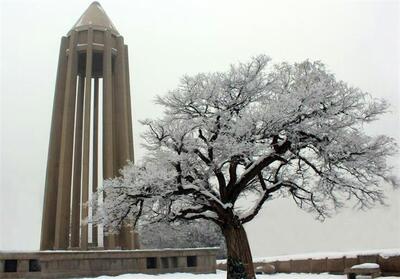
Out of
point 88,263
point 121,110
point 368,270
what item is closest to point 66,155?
point 121,110

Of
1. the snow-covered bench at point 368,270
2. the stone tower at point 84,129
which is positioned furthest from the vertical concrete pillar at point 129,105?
the snow-covered bench at point 368,270

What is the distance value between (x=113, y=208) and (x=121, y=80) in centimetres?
1960

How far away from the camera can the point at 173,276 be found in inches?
869

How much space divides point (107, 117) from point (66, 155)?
3.84 m

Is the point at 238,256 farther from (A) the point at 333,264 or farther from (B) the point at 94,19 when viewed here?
(B) the point at 94,19

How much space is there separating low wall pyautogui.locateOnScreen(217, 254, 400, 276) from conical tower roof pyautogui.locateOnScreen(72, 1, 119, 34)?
21261mm

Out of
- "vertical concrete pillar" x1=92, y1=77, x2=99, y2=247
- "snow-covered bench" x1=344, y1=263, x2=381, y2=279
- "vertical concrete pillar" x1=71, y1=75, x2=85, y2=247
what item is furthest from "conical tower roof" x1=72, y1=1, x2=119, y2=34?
"snow-covered bench" x1=344, y1=263, x2=381, y2=279

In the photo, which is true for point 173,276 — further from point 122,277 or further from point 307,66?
point 307,66

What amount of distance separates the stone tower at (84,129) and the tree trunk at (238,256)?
14.7m

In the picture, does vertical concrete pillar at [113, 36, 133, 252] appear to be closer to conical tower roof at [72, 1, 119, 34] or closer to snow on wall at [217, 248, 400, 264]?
conical tower roof at [72, 1, 119, 34]

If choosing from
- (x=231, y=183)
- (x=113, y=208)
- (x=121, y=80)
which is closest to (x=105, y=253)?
(x=113, y=208)

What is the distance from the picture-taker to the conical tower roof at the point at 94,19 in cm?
3528

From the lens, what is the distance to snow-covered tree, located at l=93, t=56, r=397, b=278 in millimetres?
15164

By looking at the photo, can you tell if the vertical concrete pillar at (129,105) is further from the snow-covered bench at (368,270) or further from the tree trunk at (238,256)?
the snow-covered bench at (368,270)
